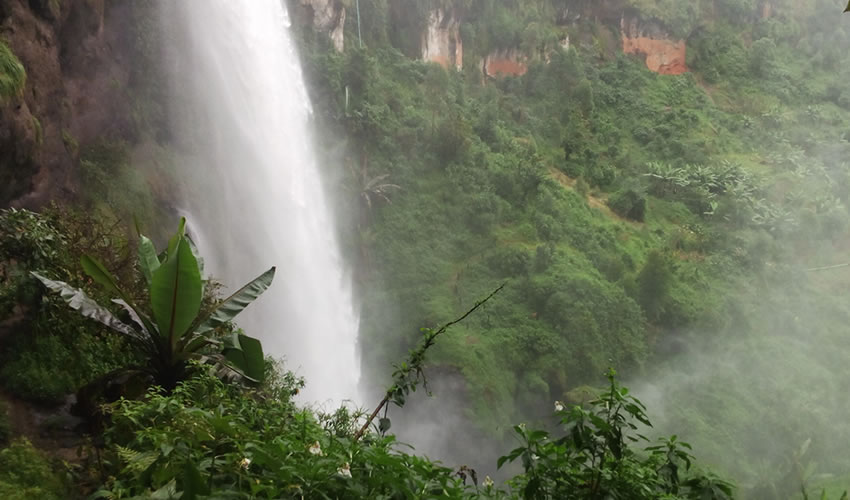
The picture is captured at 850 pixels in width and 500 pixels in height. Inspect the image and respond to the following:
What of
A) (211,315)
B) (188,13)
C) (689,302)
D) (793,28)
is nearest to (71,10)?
(188,13)

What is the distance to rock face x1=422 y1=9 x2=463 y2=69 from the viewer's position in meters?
23.1

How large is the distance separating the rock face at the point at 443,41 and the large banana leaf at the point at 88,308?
20111 millimetres

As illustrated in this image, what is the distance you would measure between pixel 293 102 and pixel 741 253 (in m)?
15.2

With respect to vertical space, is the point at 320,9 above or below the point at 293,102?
above

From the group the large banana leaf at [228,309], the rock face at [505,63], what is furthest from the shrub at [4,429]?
the rock face at [505,63]

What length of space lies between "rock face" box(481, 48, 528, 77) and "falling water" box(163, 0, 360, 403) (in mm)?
11890

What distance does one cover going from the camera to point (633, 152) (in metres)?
25.6

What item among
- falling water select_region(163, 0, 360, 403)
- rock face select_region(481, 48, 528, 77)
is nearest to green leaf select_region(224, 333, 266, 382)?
falling water select_region(163, 0, 360, 403)

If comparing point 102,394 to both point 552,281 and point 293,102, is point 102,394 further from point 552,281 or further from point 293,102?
point 552,281

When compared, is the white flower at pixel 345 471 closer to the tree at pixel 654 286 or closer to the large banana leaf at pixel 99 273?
the large banana leaf at pixel 99 273

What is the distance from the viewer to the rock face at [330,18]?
19.2m

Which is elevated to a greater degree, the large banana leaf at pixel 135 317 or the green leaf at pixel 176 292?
the green leaf at pixel 176 292

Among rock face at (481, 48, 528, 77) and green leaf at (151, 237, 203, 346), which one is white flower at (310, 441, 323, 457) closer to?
green leaf at (151, 237, 203, 346)

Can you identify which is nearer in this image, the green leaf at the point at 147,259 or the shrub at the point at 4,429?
the shrub at the point at 4,429
